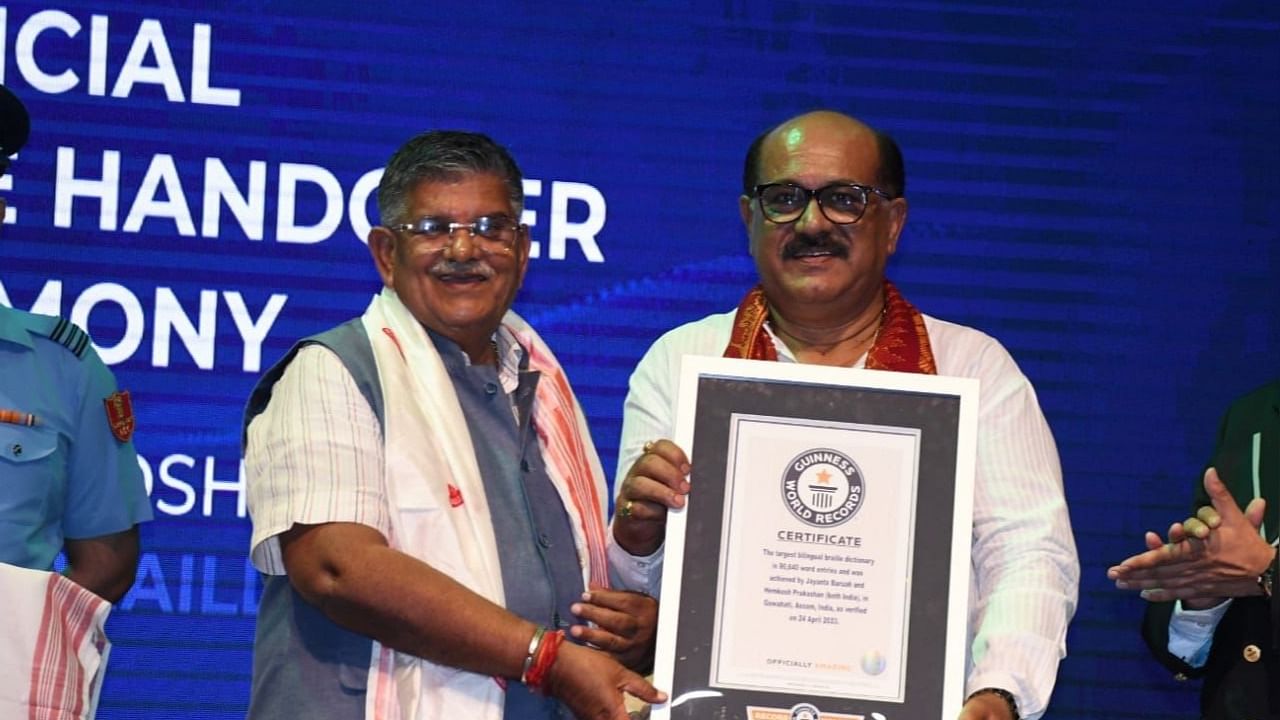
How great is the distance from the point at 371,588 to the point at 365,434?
0.90ft

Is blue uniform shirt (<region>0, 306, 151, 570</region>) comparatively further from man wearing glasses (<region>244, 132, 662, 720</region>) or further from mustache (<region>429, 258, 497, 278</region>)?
mustache (<region>429, 258, 497, 278</region>)

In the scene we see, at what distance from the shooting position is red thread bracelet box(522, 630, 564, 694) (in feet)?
8.36

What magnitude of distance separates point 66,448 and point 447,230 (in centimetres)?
106

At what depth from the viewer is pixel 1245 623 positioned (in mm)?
3314

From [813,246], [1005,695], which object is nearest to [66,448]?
[813,246]

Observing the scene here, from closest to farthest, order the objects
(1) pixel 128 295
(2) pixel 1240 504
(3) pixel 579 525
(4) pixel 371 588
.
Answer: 1. (4) pixel 371 588
2. (3) pixel 579 525
3. (2) pixel 1240 504
4. (1) pixel 128 295

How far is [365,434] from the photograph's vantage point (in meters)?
2.68

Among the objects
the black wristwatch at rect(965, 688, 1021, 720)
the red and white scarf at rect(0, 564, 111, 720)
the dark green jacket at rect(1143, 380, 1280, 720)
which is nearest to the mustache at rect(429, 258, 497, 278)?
the red and white scarf at rect(0, 564, 111, 720)

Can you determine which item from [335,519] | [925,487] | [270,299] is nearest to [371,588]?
[335,519]

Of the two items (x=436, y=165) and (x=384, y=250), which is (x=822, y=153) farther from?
(x=384, y=250)

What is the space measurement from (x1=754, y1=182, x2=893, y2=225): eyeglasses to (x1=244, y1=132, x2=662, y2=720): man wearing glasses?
19.1 inches

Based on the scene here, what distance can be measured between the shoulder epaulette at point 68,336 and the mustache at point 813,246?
1.56 m

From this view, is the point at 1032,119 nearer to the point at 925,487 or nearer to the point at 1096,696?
the point at 1096,696

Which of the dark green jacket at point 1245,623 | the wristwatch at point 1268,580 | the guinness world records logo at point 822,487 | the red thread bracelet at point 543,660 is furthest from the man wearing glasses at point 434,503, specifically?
the dark green jacket at point 1245,623
